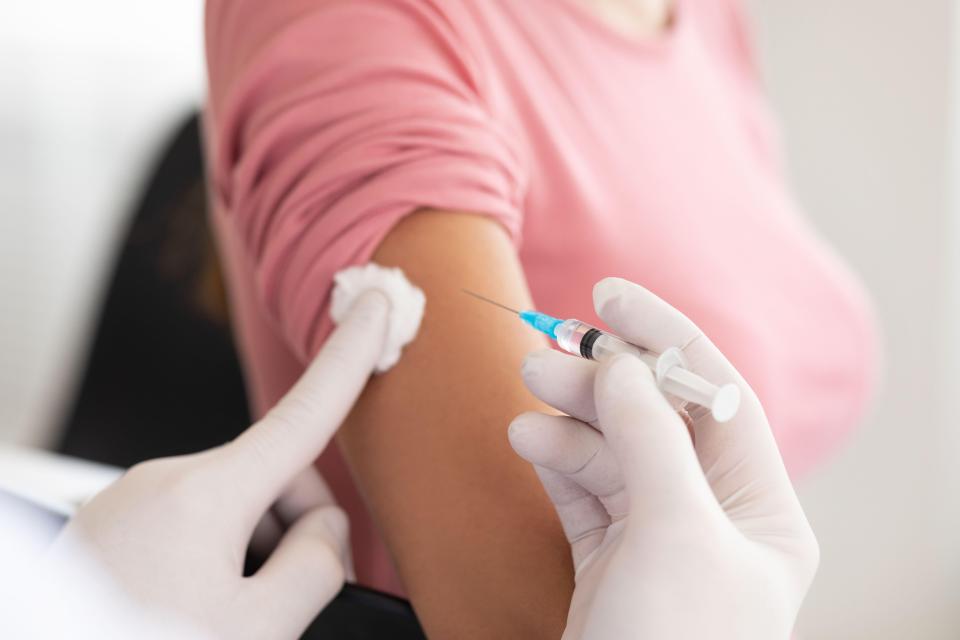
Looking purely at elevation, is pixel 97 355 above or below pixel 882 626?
below

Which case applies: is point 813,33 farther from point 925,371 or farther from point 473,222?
point 473,222

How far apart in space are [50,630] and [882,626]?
1.26 metres

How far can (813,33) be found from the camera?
1.74 meters

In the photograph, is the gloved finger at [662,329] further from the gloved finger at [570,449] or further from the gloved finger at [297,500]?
the gloved finger at [297,500]

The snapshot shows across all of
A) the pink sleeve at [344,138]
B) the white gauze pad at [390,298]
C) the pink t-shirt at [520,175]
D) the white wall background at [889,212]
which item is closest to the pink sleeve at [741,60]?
the pink t-shirt at [520,175]

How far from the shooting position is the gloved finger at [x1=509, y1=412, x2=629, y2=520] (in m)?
0.45

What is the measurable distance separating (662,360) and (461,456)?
16 centimetres

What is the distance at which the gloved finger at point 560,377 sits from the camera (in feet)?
1.46

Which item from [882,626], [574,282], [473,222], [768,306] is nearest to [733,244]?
[768,306]

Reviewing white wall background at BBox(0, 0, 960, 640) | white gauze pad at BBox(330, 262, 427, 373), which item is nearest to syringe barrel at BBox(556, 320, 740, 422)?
white gauze pad at BBox(330, 262, 427, 373)

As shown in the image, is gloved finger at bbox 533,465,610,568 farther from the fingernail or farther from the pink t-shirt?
the pink t-shirt

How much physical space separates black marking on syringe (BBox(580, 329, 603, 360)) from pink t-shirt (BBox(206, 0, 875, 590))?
0.15 meters

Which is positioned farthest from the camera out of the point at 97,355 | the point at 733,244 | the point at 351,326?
the point at 97,355

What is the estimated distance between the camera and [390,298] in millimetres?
572
